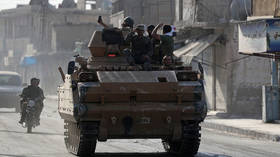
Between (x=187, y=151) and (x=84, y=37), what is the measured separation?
61.2 m

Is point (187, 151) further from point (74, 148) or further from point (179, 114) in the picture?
point (74, 148)

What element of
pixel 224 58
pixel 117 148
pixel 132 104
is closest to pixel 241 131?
pixel 117 148

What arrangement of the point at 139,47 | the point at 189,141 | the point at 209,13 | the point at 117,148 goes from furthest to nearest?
the point at 209,13 < the point at 117,148 < the point at 139,47 < the point at 189,141

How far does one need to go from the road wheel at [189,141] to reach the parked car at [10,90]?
20.4 m

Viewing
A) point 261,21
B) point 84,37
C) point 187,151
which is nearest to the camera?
point 187,151

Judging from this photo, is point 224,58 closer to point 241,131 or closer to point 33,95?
point 241,131

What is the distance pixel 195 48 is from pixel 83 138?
2261cm

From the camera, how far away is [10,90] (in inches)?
1350

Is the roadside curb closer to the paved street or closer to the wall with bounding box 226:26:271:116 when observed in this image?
the paved street

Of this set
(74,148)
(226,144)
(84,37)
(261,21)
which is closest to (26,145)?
(74,148)

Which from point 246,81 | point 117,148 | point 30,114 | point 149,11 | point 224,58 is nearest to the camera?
point 117,148

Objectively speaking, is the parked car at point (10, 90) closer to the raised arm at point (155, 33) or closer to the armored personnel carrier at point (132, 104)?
the raised arm at point (155, 33)

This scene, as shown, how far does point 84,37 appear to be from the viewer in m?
74.6

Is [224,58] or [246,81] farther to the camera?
[224,58]
